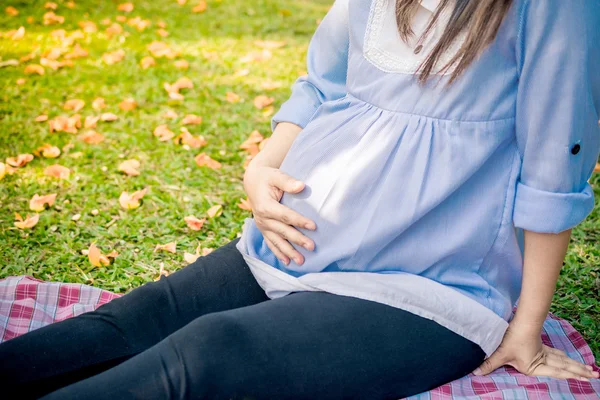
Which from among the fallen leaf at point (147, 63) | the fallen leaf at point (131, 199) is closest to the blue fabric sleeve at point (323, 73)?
the fallen leaf at point (131, 199)

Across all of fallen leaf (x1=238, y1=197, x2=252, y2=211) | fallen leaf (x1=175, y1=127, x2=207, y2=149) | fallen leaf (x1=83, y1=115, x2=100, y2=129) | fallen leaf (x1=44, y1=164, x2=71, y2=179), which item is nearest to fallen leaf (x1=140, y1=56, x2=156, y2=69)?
fallen leaf (x1=83, y1=115, x2=100, y2=129)

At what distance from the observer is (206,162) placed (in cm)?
347

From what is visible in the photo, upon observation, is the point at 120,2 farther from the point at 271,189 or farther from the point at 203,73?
the point at 271,189

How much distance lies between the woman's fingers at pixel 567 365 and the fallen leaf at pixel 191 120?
2705 millimetres

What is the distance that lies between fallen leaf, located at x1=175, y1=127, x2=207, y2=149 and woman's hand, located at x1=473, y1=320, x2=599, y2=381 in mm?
2371

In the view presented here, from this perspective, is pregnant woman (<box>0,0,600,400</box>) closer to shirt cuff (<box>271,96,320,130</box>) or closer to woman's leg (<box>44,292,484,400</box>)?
woman's leg (<box>44,292,484,400</box>)

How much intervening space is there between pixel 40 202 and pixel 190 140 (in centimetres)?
96

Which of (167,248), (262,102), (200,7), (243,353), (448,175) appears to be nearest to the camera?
(243,353)

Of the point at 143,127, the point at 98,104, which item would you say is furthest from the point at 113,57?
the point at 143,127

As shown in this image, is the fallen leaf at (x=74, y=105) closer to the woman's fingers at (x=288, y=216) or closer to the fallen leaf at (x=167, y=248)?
the fallen leaf at (x=167, y=248)

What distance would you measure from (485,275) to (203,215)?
1.72 meters

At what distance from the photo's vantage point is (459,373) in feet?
5.40

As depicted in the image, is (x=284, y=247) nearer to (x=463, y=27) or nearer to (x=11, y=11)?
(x=463, y=27)

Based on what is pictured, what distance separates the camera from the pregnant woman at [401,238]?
139 cm
